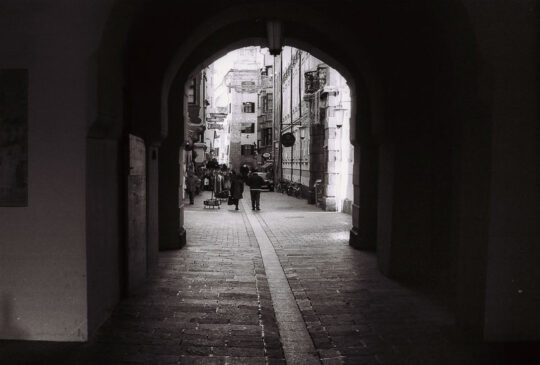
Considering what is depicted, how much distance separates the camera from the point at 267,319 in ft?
19.5

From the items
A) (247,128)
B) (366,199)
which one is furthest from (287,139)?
(247,128)

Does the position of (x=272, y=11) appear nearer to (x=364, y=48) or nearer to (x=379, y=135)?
(x=364, y=48)

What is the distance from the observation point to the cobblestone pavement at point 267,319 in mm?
4723

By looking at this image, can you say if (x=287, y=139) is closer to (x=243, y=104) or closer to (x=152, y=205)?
(x=152, y=205)

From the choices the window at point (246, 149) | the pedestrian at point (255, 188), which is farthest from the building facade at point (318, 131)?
the window at point (246, 149)

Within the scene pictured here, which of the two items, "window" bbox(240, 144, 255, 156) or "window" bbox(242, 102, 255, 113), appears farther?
"window" bbox(242, 102, 255, 113)

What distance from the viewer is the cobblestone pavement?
4723 millimetres

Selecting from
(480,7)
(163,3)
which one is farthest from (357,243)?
(480,7)

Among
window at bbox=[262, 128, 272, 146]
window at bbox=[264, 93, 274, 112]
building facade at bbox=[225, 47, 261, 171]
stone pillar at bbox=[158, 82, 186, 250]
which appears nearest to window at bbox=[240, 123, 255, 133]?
building facade at bbox=[225, 47, 261, 171]

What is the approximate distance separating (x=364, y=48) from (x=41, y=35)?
5.33 metres

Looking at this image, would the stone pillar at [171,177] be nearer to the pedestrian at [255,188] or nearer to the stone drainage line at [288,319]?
the stone drainage line at [288,319]

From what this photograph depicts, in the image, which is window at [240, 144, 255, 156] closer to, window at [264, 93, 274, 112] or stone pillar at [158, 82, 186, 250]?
window at [264, 93, 274, 112]

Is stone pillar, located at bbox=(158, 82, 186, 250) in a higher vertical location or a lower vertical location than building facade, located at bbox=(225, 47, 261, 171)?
lower

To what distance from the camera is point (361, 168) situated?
433 inches
